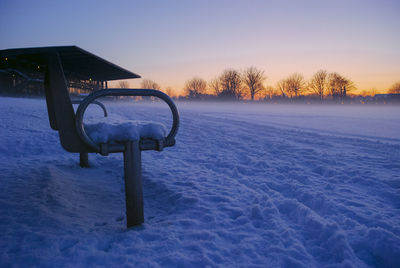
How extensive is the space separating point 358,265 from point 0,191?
10.9 ft

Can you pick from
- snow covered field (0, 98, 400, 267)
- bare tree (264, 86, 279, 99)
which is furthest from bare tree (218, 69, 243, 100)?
snow covered field (0, 98, 400, 267)

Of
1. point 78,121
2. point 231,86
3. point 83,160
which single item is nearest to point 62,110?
point 78,121

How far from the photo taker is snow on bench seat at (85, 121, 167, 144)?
1502mm

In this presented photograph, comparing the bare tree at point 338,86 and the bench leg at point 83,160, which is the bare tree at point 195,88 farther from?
the bench leg at point 83,160

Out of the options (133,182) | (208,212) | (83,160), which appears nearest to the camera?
(133,182)

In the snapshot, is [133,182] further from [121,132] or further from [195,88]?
[195,88]

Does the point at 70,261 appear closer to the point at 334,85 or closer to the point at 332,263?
the point at 332,263

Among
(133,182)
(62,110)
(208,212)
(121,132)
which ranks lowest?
(208,212)

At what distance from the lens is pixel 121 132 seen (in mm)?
1562

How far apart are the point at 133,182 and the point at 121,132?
0.41m

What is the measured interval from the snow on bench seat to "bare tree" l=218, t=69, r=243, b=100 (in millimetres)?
61744

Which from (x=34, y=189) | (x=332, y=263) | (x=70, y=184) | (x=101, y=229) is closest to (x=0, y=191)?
(x=34, y=189)

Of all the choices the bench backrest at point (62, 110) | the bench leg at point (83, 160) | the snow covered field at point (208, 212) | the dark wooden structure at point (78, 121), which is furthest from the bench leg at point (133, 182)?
the bench leg at point (83, 160)

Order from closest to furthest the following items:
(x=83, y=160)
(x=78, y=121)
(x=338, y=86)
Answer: (x=78, y=121), (x=83, y=160), (x=338, y=86)
